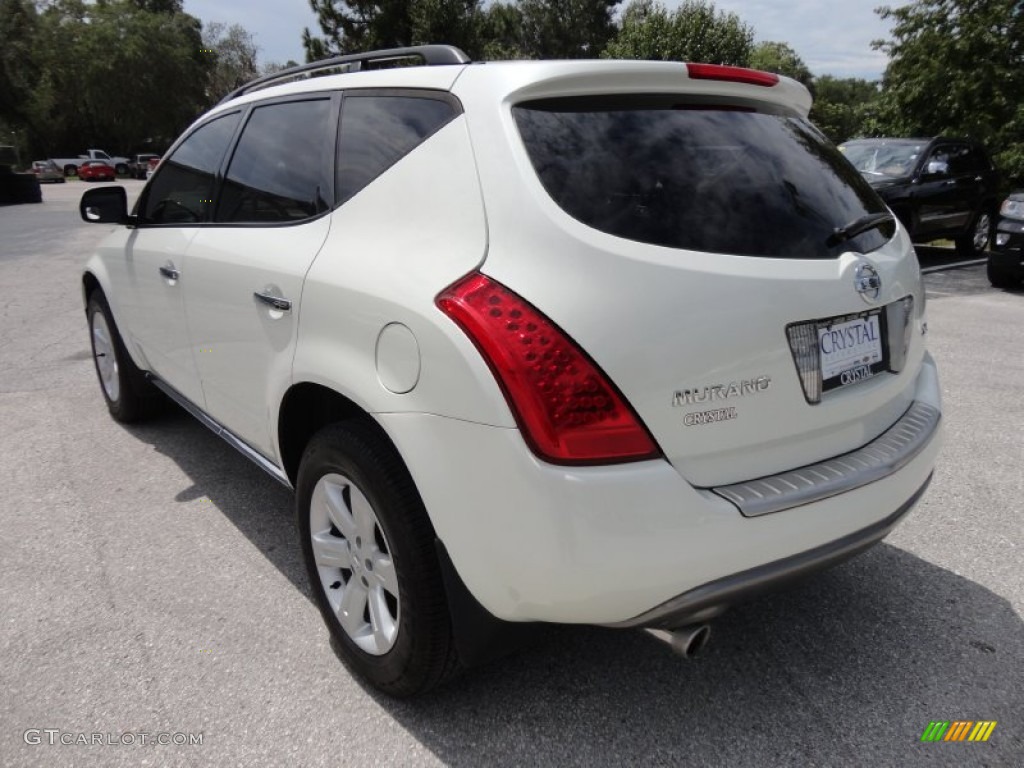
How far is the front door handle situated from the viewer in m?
2.34

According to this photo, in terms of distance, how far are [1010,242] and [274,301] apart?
8977 millimetres

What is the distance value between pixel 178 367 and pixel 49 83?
5864cm

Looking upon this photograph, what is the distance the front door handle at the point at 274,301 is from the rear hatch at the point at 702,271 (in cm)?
84

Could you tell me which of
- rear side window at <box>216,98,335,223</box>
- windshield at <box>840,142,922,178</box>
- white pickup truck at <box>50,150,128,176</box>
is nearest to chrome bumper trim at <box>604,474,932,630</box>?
rear side window at <box>216,98,335,223</box>

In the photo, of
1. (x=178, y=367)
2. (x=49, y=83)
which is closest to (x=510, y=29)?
(x=49, y=83)

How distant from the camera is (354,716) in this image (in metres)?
2.16

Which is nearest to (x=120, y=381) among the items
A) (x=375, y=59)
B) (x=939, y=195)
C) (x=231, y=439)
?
(x=231, y=439)

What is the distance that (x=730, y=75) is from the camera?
7.06 feet

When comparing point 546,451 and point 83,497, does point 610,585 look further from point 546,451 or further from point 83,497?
point 83,497

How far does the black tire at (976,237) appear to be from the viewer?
38.3 feet

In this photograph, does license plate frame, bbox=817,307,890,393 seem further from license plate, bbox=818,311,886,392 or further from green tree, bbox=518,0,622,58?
green tree, bbox=518,0,622,58

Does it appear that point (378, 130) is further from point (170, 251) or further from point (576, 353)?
point (170, 251)

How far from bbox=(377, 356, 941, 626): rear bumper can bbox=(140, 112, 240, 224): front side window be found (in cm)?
195

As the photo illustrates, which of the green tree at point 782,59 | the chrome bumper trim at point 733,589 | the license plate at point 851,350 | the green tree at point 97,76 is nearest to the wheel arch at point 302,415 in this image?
the chrome bumper trim at point 733,589
